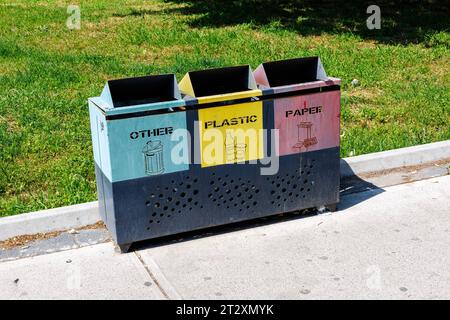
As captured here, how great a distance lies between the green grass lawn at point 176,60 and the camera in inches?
246

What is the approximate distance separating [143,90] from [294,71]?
117 cm

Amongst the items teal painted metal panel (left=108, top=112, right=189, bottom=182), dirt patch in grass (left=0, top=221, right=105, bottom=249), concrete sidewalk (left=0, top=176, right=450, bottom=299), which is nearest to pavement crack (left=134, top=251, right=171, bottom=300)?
concrete sidewalk (left=0, top=176, right=450, bottom=299)

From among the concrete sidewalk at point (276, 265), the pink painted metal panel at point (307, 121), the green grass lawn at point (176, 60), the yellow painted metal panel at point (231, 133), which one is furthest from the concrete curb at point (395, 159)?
the yellow painted metal panel at point (231, 133)

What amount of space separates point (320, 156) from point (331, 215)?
1.54 feet

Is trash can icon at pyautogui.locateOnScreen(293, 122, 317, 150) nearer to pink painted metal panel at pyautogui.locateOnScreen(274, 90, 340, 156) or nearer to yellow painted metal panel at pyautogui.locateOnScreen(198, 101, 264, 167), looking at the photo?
pink painted metal panel at pyautogui.locateOnScreen(274, 90, 340, 156)

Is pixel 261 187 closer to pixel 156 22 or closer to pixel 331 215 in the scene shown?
pixel 331 215

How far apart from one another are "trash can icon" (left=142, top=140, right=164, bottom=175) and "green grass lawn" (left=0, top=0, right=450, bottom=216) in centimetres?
97

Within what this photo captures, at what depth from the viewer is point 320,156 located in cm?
507

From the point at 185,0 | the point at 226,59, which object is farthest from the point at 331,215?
the point at 185,0

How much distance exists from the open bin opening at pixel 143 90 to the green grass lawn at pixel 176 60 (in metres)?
0.98

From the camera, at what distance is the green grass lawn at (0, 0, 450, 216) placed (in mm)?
6246

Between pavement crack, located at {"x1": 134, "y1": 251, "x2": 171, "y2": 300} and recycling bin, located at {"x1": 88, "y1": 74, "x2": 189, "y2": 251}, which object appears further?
recycling bin, located at {"x1": 88, "y1": 74, "x2": 189, "y2": 251}

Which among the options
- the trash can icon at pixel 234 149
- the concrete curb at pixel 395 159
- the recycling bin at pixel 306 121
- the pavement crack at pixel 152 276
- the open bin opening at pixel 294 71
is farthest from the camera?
the concrete curb at pixel 395 159

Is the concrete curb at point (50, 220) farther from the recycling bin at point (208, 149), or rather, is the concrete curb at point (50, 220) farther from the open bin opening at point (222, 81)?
the open bin opening at point (222, 81)
